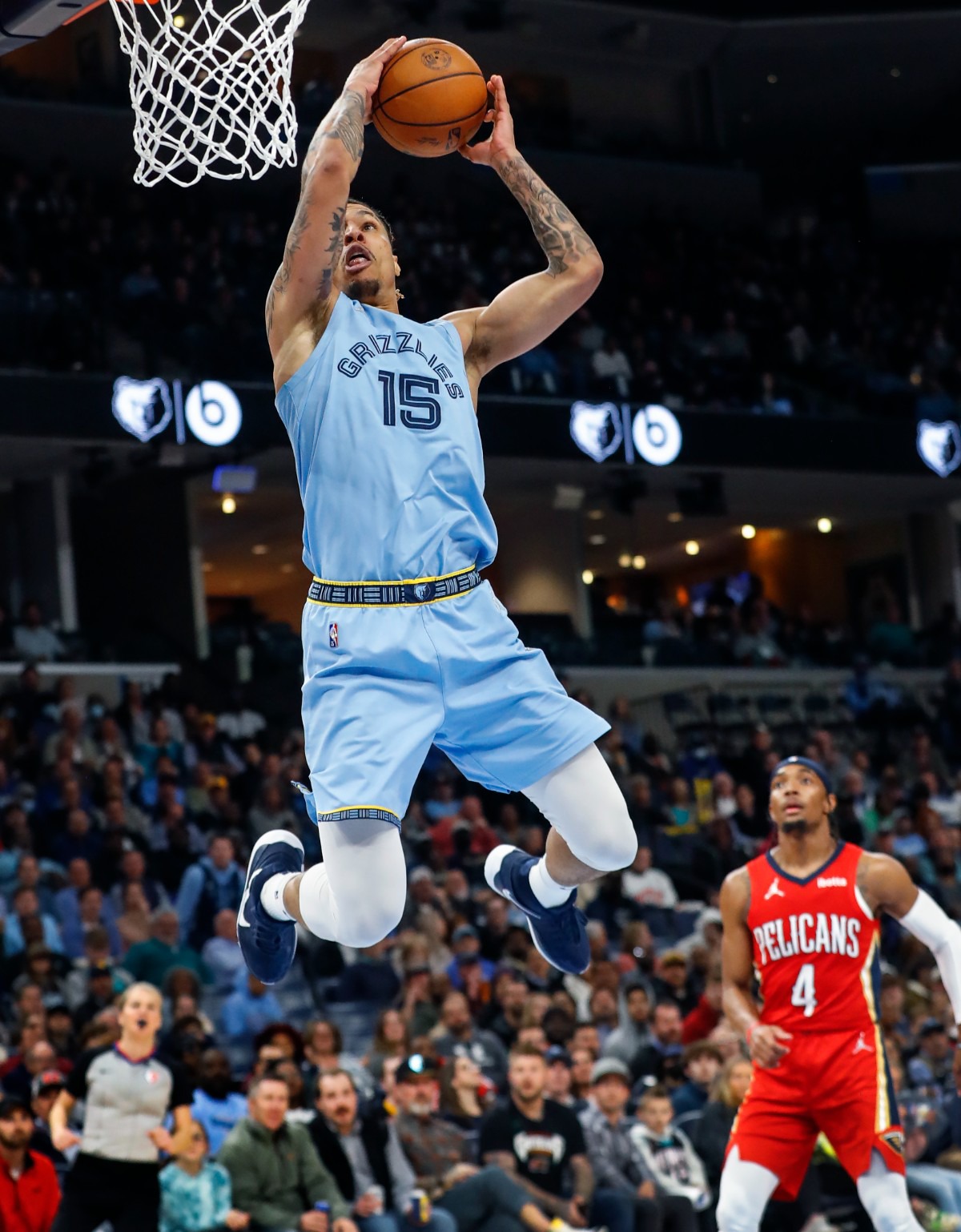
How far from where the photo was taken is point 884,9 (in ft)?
102

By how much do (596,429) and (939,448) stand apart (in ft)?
16.7

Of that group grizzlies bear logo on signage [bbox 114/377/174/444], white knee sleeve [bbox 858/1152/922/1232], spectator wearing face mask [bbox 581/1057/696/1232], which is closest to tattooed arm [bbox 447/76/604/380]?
white knee sleeve [bbox 858/1152/922/1232]

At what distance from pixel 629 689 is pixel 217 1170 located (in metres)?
15.4

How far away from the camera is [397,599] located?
599 cm

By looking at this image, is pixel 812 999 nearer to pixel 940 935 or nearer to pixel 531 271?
pixel 940 935

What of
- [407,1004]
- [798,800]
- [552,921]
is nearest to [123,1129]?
[798,800]

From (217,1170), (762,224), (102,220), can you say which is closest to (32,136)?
(102,220)

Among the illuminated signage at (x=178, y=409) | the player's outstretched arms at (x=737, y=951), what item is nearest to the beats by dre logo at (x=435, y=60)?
the player's outstretched arms at (x=737, y=951)

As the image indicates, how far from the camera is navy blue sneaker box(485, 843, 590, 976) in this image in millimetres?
6488

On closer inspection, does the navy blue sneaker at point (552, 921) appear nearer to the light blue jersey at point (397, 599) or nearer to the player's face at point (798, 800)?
the light blue jersey at point (397, 599)

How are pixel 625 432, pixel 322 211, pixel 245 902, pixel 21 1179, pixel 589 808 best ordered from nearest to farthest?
pixel 322 211 → pixel 589 808 → pixel 245 902 → pixel 21 1179 → pixel 625 432

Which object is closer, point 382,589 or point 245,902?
point 382,589

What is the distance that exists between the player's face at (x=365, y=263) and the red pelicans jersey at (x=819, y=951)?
3509 millimetres

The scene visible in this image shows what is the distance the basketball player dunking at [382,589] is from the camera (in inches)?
232
